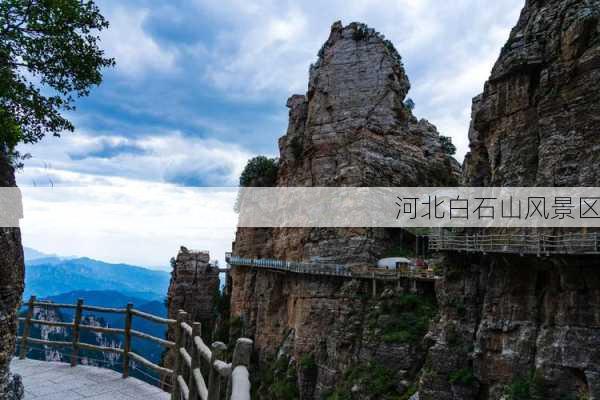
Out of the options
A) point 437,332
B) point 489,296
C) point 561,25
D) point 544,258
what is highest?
point 561,25

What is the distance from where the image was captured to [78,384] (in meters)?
7.98

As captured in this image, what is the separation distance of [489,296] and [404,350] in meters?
6.33

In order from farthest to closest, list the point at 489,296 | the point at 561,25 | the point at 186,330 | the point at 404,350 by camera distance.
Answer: the point at 404,350 < the point at 489,296 < the point at 561,25 < the point at 186,330

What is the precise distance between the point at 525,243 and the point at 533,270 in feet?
4.23

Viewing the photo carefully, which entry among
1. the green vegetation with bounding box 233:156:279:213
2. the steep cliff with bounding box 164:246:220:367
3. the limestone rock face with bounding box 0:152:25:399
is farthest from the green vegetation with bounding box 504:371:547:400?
the steep cliff with bounding box 164:246:220:367

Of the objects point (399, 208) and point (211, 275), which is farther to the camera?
point (211, 275)

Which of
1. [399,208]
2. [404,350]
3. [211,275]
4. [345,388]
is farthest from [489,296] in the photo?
[211,275]

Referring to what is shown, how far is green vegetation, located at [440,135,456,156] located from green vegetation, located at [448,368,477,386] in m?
24.4

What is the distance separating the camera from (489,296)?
62.1 ft

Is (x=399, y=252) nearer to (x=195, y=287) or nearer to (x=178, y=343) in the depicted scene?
(x=195, y=287)

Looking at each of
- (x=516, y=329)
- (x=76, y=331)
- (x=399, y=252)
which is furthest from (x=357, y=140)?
(x=76, y=331)

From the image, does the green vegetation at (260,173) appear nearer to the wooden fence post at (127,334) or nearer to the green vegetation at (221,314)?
the green vegetation at (221,314)

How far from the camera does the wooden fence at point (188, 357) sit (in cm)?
401

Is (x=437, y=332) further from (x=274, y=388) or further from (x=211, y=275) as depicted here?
(x=211, y=275)
